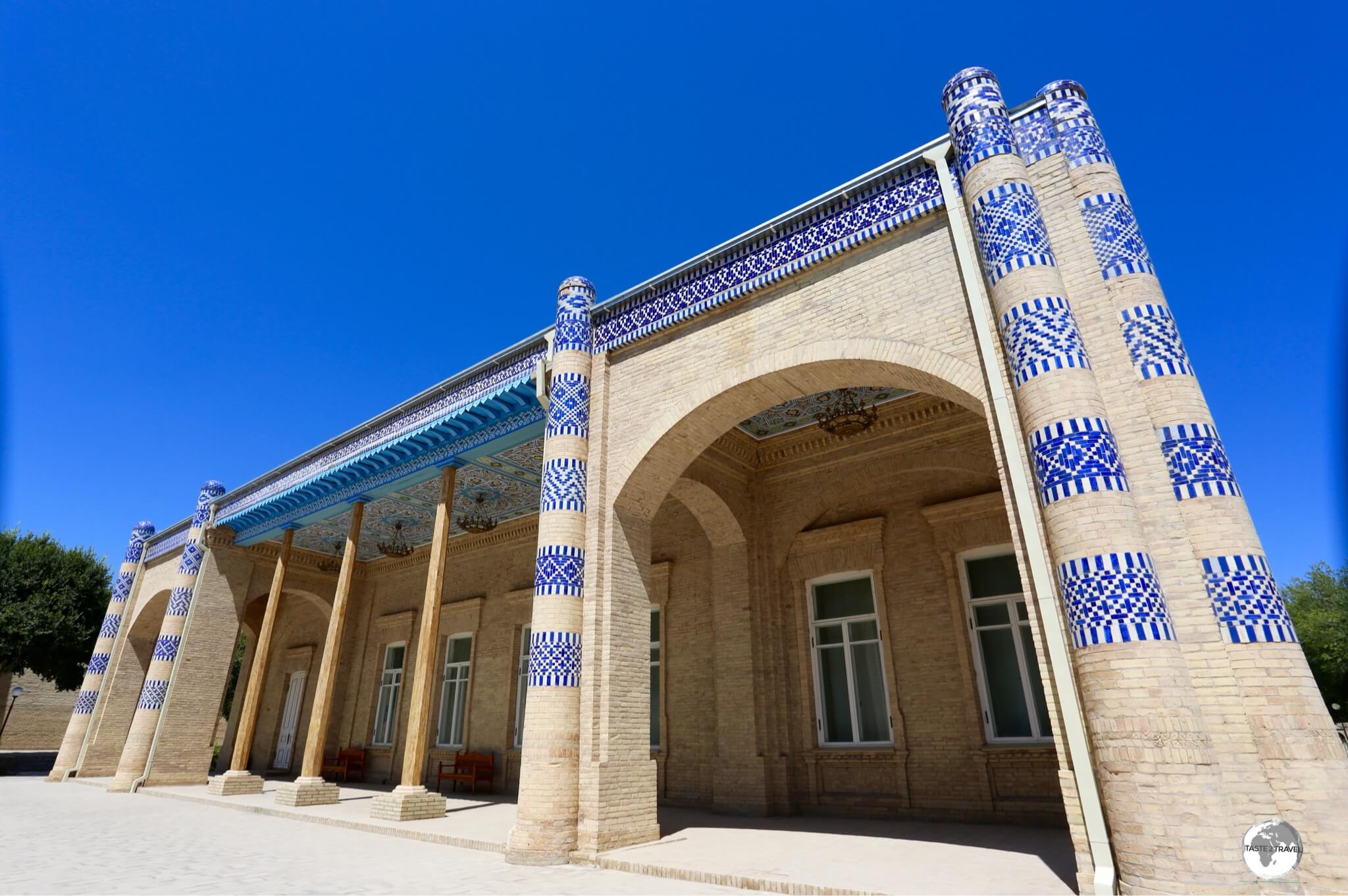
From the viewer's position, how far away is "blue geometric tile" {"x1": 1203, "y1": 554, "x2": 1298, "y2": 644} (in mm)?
4219

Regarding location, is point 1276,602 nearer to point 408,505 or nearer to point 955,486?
point 955,486

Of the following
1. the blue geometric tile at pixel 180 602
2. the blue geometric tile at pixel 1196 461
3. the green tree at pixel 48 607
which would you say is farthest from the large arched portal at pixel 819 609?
the green tree at pixel 48 607

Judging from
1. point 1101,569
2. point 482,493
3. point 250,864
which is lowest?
point 250,864

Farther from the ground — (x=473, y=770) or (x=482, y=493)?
(x=482, y=493)

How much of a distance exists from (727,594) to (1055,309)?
6190 millimetres

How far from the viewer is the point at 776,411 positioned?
32.0ft

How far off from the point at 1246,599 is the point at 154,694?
17.3 m

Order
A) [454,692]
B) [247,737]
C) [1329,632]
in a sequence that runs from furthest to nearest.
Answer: [1329,632] < [454,692] < [247,737]

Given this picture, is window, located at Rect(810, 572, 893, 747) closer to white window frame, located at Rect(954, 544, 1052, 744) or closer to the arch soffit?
white window frame, located at Rect(954, 544, 1052, 744)

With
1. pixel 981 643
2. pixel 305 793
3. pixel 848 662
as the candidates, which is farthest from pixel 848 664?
pixel 305 793

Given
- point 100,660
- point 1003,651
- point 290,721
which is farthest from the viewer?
point 290,721

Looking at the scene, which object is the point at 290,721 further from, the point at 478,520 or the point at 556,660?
the point at 556,660

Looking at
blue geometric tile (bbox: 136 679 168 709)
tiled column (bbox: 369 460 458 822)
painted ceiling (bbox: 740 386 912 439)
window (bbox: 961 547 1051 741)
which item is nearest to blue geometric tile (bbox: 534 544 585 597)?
tiled column (bbox: 369 460 458 822)

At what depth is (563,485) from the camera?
312 inches
